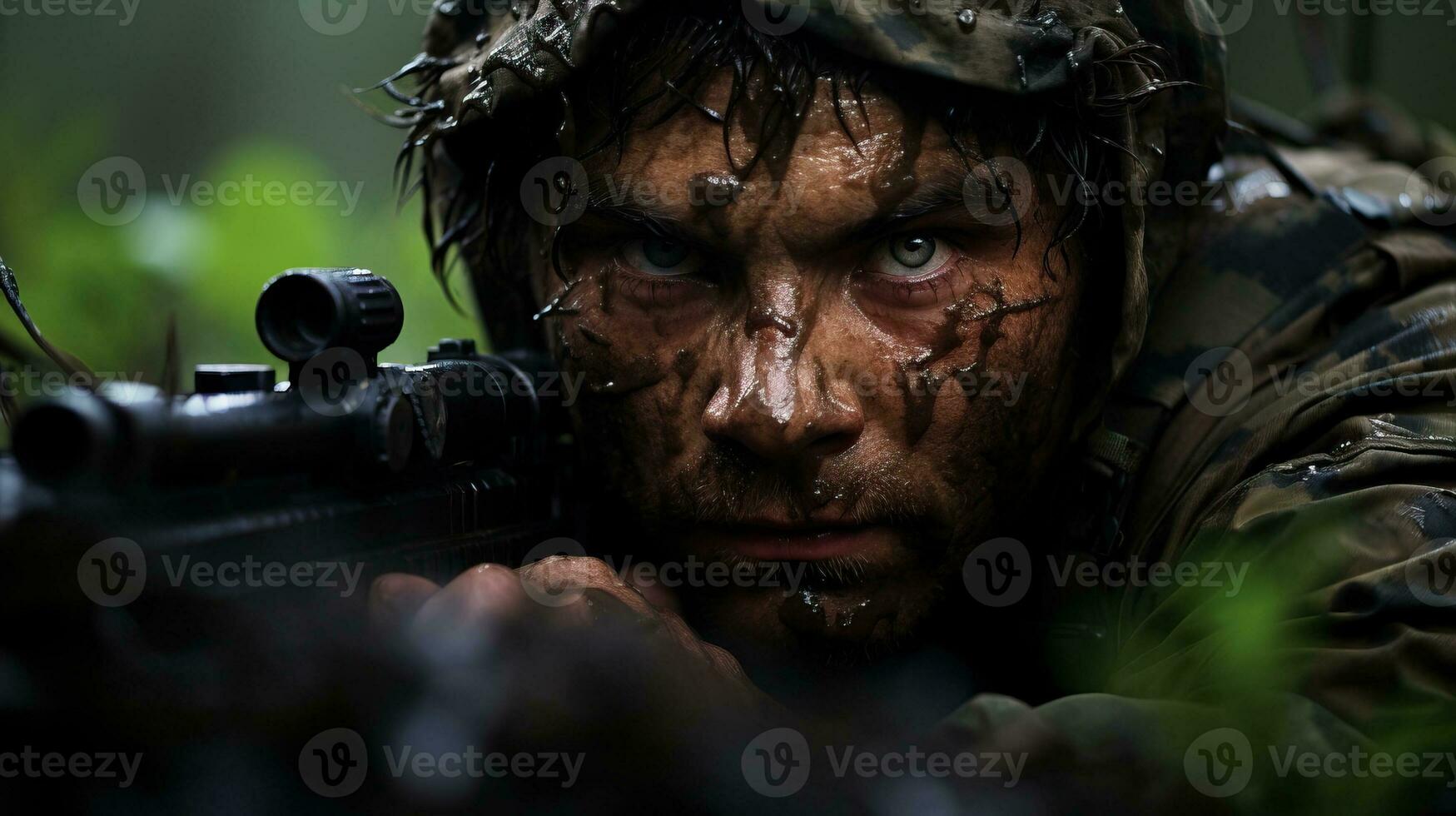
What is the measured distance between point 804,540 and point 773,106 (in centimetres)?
52

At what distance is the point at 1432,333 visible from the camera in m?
1.55

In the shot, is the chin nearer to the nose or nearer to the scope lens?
the nose

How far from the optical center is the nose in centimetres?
141

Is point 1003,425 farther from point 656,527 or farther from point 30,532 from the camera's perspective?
point 30,532

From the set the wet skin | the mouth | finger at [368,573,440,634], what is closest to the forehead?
the wet skin

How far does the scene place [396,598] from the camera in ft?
3.75

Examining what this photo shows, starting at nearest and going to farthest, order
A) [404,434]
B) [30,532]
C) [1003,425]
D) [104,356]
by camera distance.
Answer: [30,532] → [404,434] → [1003,425] → [104,356]

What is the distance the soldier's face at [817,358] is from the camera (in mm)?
1468

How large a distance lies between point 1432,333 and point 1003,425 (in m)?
0.53

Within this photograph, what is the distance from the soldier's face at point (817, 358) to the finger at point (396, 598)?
43 centimetres

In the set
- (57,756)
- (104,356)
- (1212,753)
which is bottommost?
(104,356)

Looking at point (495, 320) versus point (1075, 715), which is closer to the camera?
point (1075, 715)

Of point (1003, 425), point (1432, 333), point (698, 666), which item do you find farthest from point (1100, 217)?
point (698, 666)

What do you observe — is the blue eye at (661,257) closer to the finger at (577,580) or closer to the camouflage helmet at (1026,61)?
the camouflage helmet at (1026,61)
